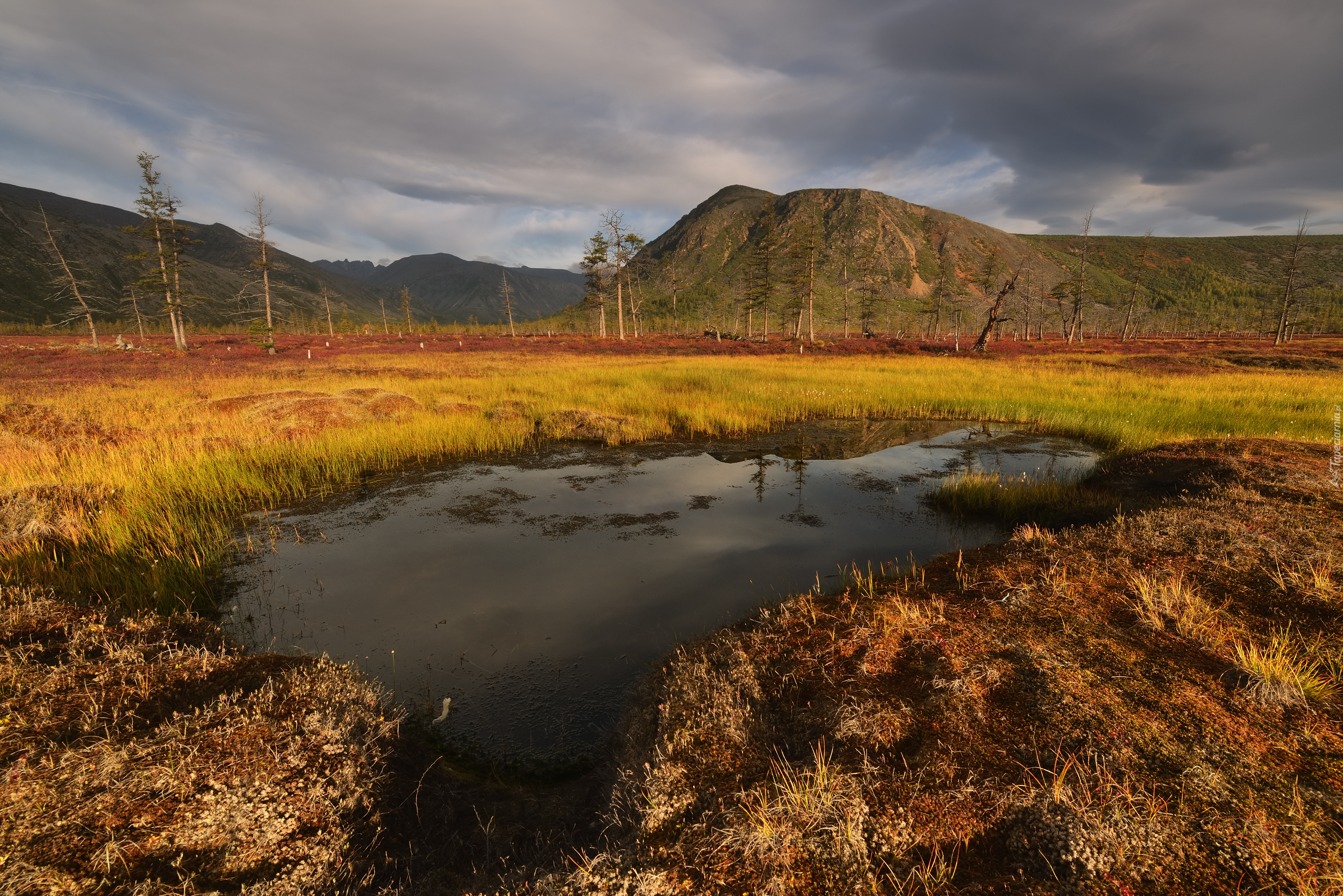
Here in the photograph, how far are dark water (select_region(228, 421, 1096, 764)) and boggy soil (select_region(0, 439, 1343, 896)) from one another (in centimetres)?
62

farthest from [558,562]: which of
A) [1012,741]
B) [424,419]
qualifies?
[424,419]

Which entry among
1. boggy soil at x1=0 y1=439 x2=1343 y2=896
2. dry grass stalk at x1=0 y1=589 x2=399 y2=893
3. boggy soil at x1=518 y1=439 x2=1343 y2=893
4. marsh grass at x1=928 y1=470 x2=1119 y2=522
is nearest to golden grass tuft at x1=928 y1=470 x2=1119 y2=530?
marsh grass at x1=928 y1=470 x2=1119 y2=522

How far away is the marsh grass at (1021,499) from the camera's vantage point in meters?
7.62

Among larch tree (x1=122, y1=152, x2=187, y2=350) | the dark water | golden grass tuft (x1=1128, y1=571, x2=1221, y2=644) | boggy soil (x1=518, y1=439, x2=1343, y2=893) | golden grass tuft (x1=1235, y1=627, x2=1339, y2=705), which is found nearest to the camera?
boggy soil (x1=518, y1=439, x2=1343, y2=893)

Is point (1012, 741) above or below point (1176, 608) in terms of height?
below

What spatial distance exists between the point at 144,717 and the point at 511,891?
270 centimetres

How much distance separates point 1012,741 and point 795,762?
124 centimetres

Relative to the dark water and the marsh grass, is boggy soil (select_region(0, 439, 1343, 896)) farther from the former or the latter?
the marsh grass

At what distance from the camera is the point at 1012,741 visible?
2719mm

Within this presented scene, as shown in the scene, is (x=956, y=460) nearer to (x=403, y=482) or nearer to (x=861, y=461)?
(x=861, y=461)

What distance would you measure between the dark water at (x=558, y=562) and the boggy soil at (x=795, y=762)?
2.05ft

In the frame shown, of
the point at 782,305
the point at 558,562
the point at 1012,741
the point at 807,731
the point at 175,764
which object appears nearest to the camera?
the point at 175,764

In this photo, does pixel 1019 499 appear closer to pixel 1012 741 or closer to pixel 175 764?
pixel 1012 741

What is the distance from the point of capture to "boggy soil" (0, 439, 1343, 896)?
2.09 metres
